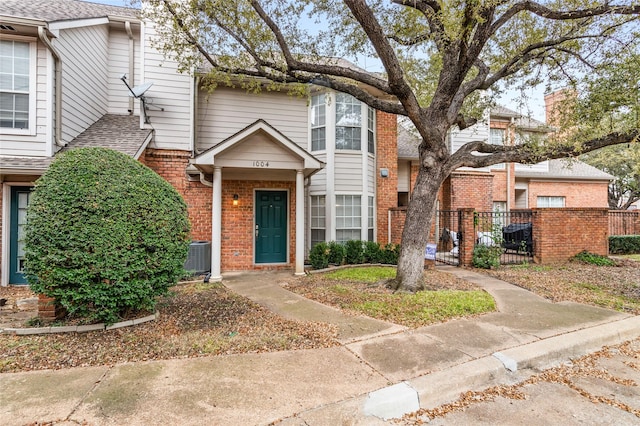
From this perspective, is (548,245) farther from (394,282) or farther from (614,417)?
(614,417)

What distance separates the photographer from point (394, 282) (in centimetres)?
670

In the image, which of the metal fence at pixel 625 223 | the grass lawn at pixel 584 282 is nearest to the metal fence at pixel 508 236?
the grass lawn at pixel 584 282

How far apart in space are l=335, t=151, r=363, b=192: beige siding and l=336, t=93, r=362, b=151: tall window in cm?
33

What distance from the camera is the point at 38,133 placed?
Result: 7.04 metres

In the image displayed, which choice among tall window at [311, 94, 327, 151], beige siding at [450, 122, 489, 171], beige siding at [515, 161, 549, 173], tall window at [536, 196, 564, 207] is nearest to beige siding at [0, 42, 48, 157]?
tall window at [311, 94, 327, 151]

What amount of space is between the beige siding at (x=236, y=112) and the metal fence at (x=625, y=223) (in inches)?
577

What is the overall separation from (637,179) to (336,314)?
80.8 feet

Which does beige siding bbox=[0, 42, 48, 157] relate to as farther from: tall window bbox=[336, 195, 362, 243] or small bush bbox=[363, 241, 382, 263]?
small bush bbox=[363, 241, 382, 263]

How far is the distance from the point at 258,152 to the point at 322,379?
6.10 meters

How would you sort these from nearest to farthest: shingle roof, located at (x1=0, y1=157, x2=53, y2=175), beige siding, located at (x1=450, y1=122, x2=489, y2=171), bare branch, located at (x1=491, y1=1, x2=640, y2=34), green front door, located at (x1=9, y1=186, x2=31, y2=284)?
1. bare branch, located at (x1=491, y1=1, x2=640, y2=34)
2. shingle roof, located at (x1=0, y1=157, x2=53, y2=175)
3. green front door, located at (x1=9, y1=186, x2=31, y2=284)
4. beige siding, located at (x1=450, y1=122, x2=489, y2=171)

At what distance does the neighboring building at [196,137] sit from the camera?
7008 mm

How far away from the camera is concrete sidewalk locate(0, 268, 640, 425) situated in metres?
2.62

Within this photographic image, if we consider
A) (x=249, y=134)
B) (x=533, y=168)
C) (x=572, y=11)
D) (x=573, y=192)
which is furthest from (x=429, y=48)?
(x=573, y=192)

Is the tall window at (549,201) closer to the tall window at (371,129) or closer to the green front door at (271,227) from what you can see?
the tall window at (371,129)
